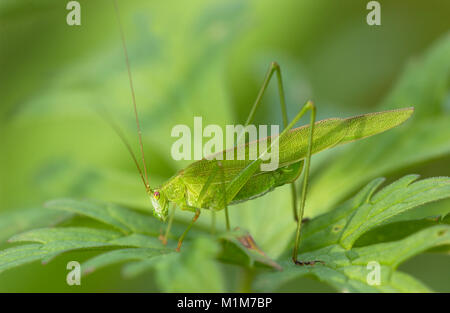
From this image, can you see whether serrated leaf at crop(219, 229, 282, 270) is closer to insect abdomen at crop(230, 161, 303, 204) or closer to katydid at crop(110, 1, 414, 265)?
katydid at crop(110, 1, 414, 265)

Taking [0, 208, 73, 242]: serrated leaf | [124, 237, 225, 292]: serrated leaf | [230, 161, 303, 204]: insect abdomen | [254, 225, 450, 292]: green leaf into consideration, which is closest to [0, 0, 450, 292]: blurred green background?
[230, 161, 303, 204]: insect abdomen

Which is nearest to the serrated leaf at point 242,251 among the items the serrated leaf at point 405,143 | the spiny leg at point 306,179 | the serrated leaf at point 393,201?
the spiny leg at point 306,179

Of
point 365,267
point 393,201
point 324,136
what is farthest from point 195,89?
point 365,267

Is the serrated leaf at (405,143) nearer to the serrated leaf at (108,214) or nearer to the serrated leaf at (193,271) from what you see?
the serrated leaf at (108,214)

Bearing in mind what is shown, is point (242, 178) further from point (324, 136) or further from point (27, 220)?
point (27, 220)

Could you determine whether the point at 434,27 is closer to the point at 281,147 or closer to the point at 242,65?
the point at 242,65

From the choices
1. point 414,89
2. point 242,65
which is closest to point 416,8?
point 242,65

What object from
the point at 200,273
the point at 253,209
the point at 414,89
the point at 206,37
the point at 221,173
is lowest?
the point at 200,273
